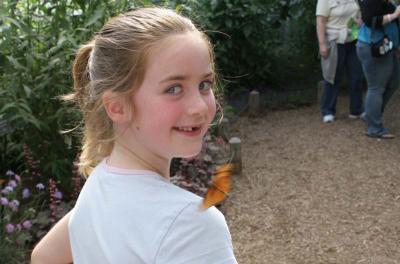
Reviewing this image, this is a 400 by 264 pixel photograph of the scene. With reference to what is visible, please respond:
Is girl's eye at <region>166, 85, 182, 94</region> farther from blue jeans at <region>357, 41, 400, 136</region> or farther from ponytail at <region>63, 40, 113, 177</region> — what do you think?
blue jeans at <region>357, 41, 400, 136</region>

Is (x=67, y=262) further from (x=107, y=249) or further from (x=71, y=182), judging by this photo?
(x=71, y=182)

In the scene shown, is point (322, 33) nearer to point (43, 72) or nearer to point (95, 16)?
point (95, 16)

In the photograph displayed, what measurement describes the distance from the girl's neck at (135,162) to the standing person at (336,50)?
473 cm

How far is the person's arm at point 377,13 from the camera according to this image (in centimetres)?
496

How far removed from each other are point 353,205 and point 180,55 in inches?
135

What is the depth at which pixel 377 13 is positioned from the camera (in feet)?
16.4

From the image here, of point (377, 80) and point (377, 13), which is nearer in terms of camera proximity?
point (377, 13)

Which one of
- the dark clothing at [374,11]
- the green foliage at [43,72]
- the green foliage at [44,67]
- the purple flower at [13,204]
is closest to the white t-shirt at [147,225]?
the green foliage at [43,72]

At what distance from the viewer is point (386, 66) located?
5.19m

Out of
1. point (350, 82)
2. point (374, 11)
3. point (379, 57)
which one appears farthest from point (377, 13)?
point (350, 82)

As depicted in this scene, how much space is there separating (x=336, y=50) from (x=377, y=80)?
2.17ft

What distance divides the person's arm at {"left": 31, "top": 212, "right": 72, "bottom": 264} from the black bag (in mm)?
4311

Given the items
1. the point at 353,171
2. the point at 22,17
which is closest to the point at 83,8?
the point at 22,17

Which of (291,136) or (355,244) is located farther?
(291,136)
